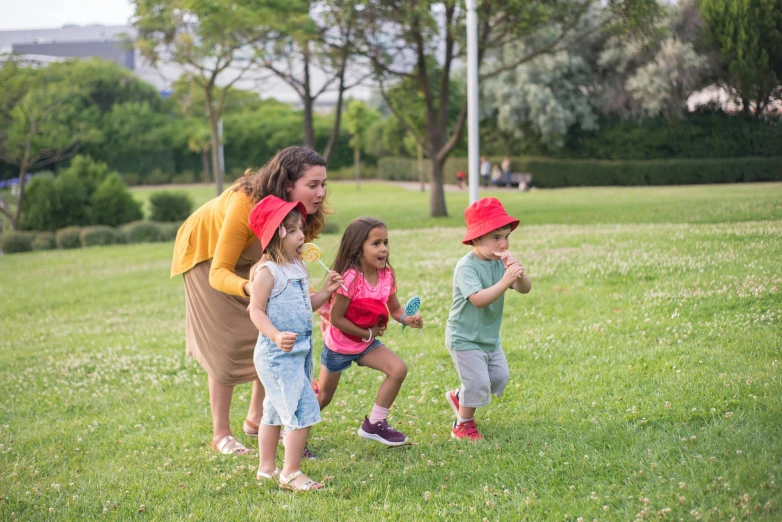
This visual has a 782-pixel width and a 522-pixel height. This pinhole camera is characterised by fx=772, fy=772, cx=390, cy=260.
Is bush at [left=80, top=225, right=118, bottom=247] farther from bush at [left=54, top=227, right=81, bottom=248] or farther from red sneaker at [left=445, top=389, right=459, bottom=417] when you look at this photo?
red sneaker at [left=445, top=389, right=459, bottom=417]

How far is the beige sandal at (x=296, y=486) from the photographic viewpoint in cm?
479

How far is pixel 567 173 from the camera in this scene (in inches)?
1610

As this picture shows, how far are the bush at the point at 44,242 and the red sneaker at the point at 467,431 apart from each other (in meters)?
22.7

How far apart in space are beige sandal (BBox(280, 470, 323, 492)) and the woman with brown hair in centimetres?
96

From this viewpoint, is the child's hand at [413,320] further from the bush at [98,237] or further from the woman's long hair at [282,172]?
the bush at [98,237]

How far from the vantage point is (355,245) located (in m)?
5.29

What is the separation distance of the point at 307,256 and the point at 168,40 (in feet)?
77.1

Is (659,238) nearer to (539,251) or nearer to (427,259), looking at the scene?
(539,251)

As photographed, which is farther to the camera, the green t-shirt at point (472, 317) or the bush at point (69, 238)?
the bush at point (69, 238)

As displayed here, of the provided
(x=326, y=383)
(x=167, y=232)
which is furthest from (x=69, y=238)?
(x=326, y=383)

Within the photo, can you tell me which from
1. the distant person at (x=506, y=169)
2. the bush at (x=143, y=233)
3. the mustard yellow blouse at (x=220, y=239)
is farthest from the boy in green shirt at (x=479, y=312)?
the distant person at (x=506, y=169)

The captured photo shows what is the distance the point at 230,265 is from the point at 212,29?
20.9 meters

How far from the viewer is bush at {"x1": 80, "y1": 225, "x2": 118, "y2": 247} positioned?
80.6ft

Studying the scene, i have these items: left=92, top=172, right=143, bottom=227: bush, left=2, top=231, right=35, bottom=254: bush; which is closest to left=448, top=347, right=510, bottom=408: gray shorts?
left=2, top=231, right=35, bottom=254: bush
